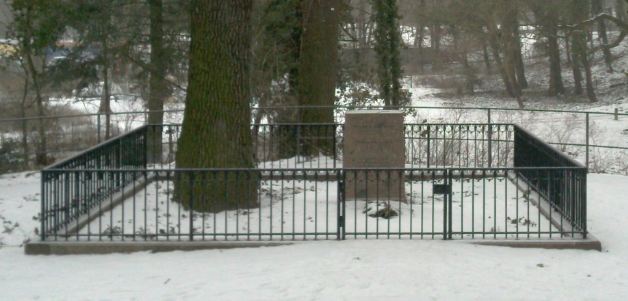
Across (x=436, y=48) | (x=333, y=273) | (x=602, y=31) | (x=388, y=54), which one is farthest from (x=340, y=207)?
(x=602, y=31)

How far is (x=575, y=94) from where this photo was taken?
4912 cm

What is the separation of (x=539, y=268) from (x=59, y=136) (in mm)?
14397

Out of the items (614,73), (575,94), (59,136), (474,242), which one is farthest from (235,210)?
(614,73)

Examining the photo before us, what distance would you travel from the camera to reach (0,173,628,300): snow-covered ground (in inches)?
362

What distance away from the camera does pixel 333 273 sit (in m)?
9.80

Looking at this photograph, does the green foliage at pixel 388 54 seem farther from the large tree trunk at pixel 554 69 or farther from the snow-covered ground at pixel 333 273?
the large tree trunk at pixel 554 69

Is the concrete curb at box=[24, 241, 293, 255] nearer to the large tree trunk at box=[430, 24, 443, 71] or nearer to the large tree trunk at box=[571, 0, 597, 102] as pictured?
the large tree trunk at box=[571, 0, 597, 102]

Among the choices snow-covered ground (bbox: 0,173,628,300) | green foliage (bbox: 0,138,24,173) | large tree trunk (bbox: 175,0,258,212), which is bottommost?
snow-covered ground (bbox: 0,173,628,300)

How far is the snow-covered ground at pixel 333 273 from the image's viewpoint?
9.19 m

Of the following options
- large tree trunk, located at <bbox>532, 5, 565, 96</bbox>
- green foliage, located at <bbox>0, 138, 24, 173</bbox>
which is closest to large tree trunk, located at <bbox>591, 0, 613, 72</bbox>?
large tree trunk, located at <bbox>532, 5, 565, 96</bbox>

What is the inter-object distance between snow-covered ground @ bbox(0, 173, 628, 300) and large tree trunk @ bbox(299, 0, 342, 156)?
30.8 feet

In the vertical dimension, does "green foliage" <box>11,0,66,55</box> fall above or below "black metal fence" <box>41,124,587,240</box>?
above

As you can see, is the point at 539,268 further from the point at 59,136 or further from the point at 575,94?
the point at 575,94

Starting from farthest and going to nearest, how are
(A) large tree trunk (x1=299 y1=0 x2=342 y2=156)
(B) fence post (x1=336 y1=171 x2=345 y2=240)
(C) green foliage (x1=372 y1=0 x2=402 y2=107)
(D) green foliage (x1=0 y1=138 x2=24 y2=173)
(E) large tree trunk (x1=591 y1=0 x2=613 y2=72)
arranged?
1. (E) large tree trunk (x1=591 y1=0 x2=613 y2=72)
2. (C) green foliage (x1=372 y1=0 x2=402 y2=107)
3. (A) large tree trunk (x1=299 y1=0 x2=342 y2=156)
4. (D) green foliage (x1=0 y1=138 x2=24 y2=173)
5. (B) fence post (x1=336 y1=171 x2=345 y2=240)
